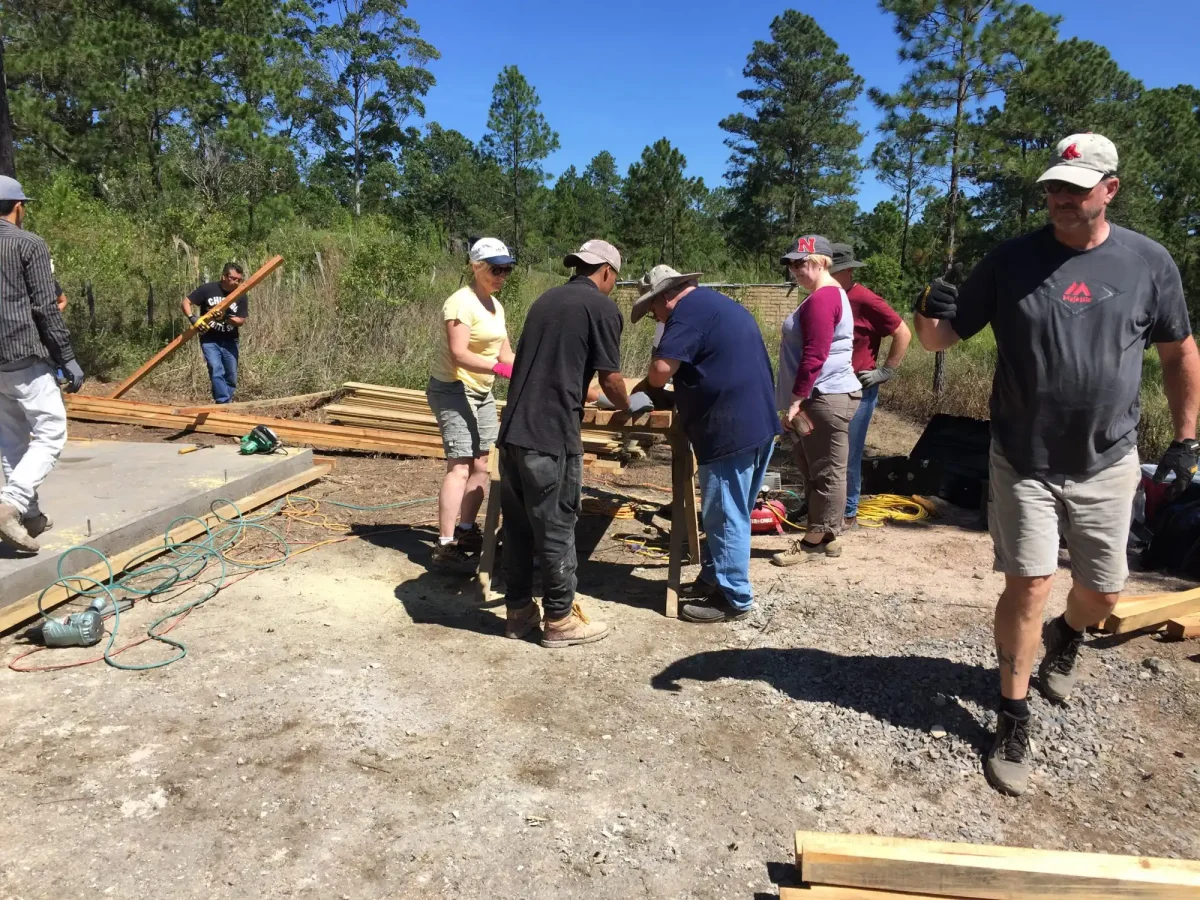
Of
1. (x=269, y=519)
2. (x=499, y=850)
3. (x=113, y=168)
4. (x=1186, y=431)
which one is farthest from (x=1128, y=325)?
(x=113, y=168)

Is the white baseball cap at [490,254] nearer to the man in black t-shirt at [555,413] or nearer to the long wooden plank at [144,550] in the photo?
the man in black t-shirt at [555,413]

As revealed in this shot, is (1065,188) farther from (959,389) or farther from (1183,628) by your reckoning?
(959,389)

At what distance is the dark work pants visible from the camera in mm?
3729

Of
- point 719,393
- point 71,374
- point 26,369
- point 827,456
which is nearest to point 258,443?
point 71,374

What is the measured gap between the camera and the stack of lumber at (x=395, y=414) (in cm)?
811

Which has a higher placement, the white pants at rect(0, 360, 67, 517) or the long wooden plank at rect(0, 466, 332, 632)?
the white pants at rect(0, 360, 67, 517)

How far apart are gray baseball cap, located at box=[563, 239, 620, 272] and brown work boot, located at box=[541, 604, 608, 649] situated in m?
1.74

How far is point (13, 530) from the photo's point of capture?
13.4 ft

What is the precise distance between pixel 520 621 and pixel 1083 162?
306 centimetres

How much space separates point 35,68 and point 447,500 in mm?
19583

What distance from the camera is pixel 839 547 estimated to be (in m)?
5.43

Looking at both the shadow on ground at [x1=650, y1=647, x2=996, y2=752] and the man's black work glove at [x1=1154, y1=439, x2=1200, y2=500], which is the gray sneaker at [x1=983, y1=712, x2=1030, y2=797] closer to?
the shadow on ground at [x1=650, y1=647, x2=996, y2=752]

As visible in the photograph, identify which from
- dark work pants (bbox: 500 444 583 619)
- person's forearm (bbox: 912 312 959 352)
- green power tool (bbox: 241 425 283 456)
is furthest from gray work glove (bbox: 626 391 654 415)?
green power tool (bbox: 241 425 283 456)

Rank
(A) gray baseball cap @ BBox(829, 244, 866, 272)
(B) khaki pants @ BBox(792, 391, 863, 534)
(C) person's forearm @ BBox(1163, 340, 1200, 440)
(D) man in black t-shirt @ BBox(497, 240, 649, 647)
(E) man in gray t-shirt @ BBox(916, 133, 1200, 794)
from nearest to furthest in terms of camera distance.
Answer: (E) man in gray t-shirt @ BBox(916, 133, 1200, 794)
(C) person's forearm @ BBox(1163, 340, 1200, 440)
(D) man in black t-shirt @ BBox(497, 240, 649, 647)
(B) khaki pants @ BBox(792, 391, 863, 534)
(A) gray baseball cap @ BBox(829, 244, 866, 272)
